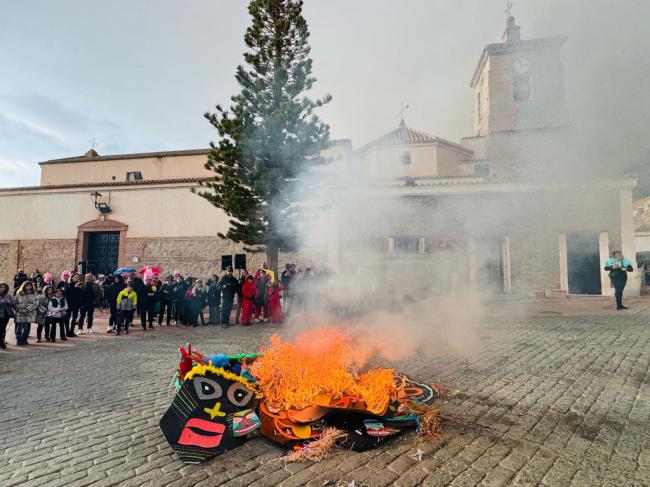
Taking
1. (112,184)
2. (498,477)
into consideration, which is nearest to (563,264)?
(498,477)

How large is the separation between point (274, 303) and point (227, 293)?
145 cm

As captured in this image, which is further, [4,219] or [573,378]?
[4,219]

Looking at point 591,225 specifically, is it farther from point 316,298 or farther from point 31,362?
point 31,362

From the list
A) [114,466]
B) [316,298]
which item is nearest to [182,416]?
[114,466]

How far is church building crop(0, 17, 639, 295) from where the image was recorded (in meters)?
14.7

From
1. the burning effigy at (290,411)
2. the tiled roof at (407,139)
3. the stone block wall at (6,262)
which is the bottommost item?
the burning effigy at (290,411)

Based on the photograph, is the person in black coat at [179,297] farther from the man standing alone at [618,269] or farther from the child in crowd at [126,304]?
the man standing alone at [618,269]

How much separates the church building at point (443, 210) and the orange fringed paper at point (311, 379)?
9.86 m

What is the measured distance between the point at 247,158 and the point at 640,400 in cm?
1118

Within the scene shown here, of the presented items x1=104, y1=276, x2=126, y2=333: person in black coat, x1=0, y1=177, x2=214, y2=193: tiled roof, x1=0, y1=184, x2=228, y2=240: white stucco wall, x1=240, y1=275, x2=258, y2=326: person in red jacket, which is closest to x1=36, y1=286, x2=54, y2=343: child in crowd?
x1=104, y1=276, x2=126, y2=333: person in black coat

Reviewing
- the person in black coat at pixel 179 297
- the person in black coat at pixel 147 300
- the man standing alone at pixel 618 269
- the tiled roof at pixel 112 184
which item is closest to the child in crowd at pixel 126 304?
the person in black coat at pixel 147 300

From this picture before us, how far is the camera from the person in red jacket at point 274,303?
10.6 metres

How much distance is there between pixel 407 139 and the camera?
26094mm

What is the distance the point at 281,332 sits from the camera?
8570 millimetres
